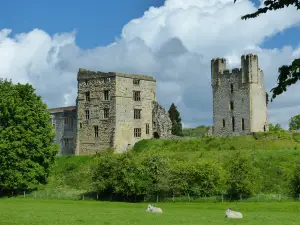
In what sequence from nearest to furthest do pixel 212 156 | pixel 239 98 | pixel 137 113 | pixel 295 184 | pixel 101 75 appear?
pixel 295 184 < pixel 212 156 < pixel 101 75 < pixel 137 113 < pixel 239 98

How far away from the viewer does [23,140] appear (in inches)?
2351

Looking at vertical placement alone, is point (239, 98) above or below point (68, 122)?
above

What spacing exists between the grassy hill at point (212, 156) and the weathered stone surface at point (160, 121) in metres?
4.13

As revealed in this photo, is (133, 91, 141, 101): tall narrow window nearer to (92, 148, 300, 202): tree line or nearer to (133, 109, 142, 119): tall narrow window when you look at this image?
(133, 109, 142, 119): tall narrow window

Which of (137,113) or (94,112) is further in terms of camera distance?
(137,113)

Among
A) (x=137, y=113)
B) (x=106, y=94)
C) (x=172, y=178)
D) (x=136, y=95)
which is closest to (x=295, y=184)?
(x=172, y=178)

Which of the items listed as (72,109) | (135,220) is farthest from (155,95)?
(135,220)

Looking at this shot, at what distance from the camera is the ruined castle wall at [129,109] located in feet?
250

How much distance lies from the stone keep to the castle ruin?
9310 millimetres

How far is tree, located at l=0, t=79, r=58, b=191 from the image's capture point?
2307 inches

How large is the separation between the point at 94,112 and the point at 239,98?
2224 cm

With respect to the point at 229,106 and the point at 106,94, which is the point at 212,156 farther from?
the point at 229,106

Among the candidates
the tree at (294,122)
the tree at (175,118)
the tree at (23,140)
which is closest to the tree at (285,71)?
the tree at (23,140)

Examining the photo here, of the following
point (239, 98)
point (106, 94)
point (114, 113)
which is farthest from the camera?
point (239, 98)
